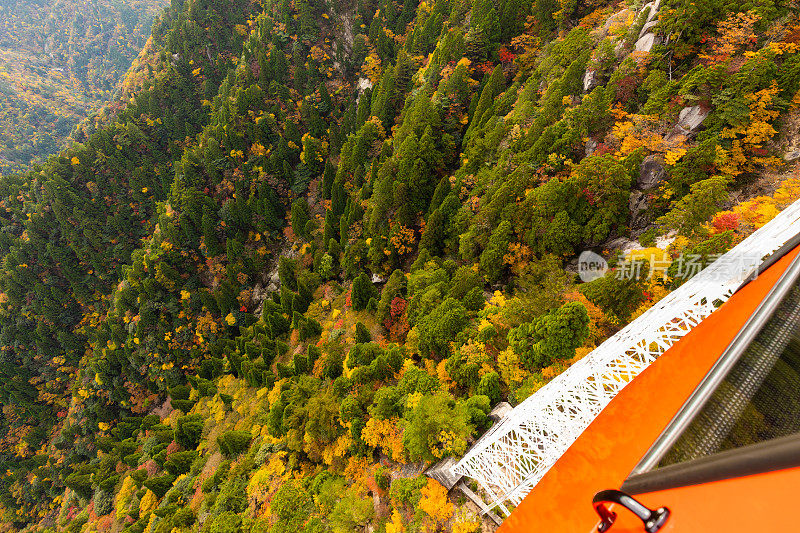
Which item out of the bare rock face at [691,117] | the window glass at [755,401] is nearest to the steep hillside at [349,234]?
the bare rock face at [691,117]

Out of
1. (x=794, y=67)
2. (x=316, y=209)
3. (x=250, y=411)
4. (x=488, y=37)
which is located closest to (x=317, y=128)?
(x=316, y=209)

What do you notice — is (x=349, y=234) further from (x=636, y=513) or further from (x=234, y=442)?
(x=636, y=513)

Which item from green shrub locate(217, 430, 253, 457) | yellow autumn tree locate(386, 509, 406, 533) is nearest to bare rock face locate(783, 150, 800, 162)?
yellow autumn tree locate(386, 509, 406, 533)

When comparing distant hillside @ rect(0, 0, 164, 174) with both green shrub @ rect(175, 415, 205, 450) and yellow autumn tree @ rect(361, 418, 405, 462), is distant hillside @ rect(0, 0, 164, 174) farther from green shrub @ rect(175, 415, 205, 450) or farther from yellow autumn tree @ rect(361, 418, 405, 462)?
yellow autumn tree @ rect(361, 418, 405, 462)

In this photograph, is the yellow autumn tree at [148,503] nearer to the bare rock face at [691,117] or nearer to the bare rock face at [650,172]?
the bare rock face at [650,172]

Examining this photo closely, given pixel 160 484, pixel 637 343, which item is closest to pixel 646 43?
pixel 637 343

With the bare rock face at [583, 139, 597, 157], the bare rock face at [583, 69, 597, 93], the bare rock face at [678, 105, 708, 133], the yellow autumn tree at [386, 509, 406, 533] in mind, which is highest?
the bare rock face at [583, 69, 597, 93]
